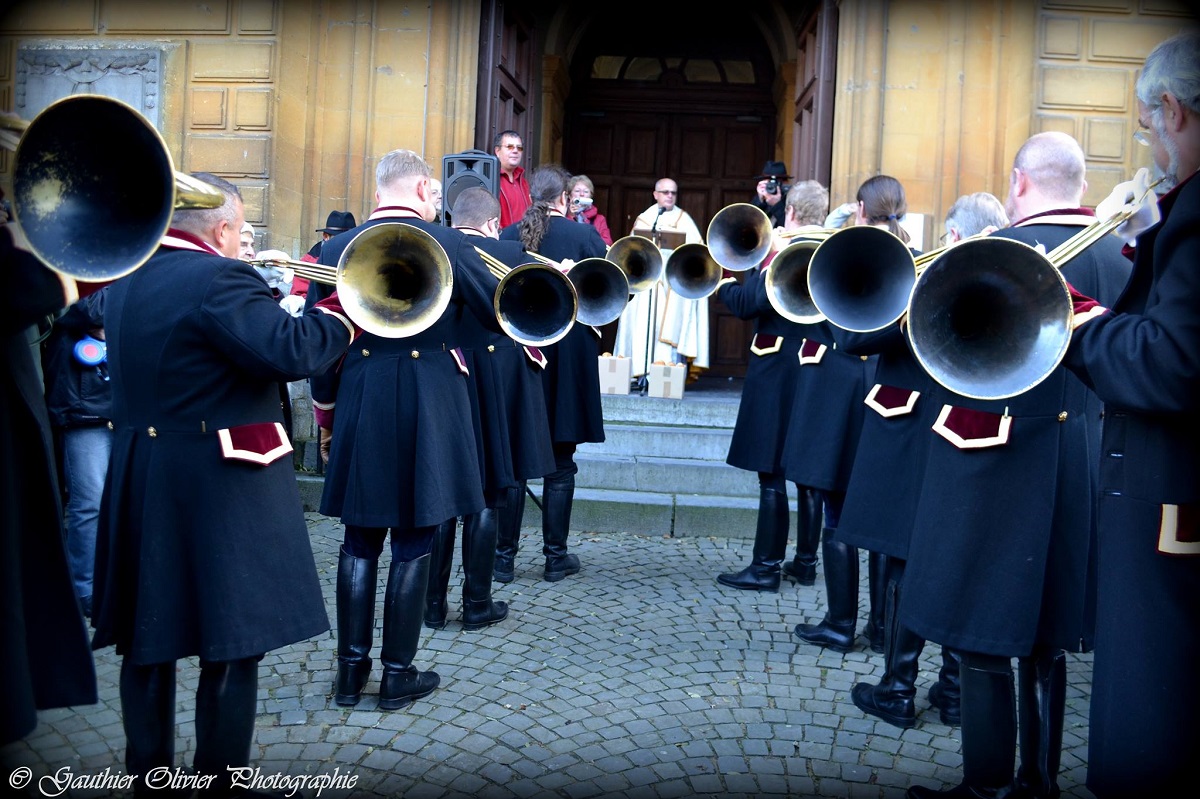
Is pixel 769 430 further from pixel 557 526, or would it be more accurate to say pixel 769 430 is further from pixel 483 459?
pixel 483 459

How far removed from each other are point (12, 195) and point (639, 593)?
13.2ft

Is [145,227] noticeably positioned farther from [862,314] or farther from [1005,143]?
[1005,143]

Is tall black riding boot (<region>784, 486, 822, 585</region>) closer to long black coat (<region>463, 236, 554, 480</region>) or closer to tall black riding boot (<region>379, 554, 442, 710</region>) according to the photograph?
long black coat (<region>463, 236, 554, 480</region>)

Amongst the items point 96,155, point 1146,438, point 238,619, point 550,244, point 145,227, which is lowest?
Result: point 238,619

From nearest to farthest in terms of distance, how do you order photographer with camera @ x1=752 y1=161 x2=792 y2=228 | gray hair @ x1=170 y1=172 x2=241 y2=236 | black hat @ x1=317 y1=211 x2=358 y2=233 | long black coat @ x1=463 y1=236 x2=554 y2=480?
gray hair @ x1=170 y1=172 x2=241 y2=236
long black coat @ x1=463 y1=236 x2=554 y2=480
black hat @ x1=317 y1=211 x2=358 y2=233
photographer with camera @ x1=752 y1=161 x2=792 y2=228

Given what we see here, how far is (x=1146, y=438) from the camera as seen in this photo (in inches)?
90.4

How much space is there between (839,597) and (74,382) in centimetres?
372

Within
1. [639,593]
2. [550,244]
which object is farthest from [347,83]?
[639,593]

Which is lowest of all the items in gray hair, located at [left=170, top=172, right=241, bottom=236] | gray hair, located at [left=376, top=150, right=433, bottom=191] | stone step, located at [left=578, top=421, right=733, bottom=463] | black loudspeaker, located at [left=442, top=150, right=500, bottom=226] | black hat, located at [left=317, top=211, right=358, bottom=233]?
stone step, located at [left=578, top=421, right=733, bottom=463]

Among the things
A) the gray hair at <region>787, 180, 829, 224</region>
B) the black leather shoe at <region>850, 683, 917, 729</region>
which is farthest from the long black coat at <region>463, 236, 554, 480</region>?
the black leather shoe at <region>850, 683, 917, 729</region>

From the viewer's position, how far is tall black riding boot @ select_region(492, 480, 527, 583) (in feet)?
18.9

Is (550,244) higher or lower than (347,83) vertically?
lower

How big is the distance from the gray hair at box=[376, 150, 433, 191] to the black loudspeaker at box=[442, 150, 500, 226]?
363cm

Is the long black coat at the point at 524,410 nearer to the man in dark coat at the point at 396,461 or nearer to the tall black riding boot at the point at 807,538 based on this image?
the man in dark coat at the point at 396,461
